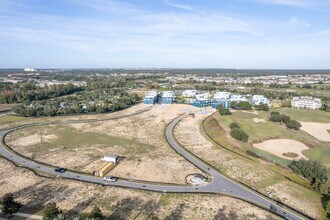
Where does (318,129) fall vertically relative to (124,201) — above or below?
below

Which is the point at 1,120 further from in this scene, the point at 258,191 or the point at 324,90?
the point at 324,90

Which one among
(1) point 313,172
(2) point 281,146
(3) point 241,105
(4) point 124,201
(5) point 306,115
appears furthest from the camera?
(3) point 241,105

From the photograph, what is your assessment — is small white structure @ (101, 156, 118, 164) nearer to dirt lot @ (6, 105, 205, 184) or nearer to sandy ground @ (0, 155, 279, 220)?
dirt lot @ (6, 105, 205, 184)

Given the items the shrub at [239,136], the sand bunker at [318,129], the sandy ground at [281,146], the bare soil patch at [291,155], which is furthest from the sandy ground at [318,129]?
the shrub at [239,136]

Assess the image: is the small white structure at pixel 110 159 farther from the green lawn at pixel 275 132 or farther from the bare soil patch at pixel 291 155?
Answer: the bare soil patch at pixel 291 155

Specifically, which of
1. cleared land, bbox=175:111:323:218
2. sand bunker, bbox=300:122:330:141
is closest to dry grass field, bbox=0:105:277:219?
cleared land, bbox=175:111:323:218

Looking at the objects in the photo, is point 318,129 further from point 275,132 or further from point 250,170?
point 250,170

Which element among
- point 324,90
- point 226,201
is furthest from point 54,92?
point 324,90

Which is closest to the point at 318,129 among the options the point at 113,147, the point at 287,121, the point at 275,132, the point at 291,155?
the point at 287,121
